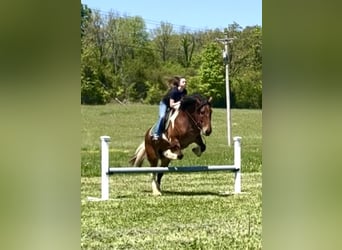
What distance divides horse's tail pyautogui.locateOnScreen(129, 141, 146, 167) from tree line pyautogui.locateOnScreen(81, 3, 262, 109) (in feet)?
0.52

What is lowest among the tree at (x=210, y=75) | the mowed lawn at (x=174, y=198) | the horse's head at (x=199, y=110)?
the mowed lawn at (x=174, y=198)

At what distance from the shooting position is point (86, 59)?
1.71 metres

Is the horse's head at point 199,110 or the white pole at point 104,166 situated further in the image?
the horse's head at point 199,110

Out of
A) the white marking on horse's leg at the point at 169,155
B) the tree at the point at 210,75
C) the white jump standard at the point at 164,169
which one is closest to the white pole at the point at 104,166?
the white jump standard at the point at 164,169

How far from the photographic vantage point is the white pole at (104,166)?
1784mm

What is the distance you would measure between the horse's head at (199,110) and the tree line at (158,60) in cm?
3

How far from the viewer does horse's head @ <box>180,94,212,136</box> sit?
1.92m

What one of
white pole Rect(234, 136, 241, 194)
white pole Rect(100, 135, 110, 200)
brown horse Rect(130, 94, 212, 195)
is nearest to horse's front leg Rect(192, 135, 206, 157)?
brown horse Rect(130, 94, 212, 195)

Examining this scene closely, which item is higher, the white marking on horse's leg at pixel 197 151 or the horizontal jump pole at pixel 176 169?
the white marking on horse's leg at pixel 197 151

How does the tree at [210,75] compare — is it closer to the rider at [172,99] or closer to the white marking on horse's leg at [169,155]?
the rider at [172,99]
